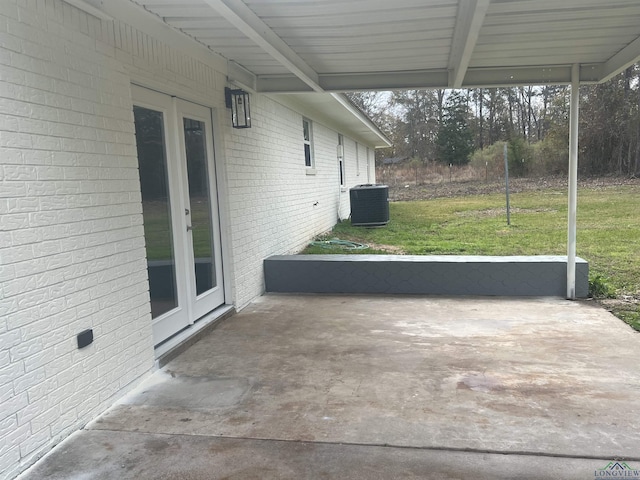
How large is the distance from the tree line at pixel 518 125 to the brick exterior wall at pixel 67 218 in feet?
75.0

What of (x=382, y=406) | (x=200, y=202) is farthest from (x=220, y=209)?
(x=382, y=406)

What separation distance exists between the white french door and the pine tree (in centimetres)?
3334

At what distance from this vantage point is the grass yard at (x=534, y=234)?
6.45 meters

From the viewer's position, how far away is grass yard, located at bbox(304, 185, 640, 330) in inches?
254

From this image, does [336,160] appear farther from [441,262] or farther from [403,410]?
[403,410]

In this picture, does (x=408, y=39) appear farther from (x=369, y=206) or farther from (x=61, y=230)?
(x=369, y=206)

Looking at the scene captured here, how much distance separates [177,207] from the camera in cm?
425

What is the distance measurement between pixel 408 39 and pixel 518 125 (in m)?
37.8

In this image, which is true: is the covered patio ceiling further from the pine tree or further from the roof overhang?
the pine tree

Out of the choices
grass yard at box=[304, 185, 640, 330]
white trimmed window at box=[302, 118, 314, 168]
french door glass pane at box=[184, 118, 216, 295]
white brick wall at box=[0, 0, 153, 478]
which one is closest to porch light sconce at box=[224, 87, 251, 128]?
french door glass pane at box=[184, 118, 216, 295]

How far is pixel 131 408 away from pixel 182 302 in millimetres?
1326

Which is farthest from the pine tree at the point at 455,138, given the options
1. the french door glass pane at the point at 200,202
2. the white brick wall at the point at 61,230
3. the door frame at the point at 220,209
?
the white brick wall at the point at 61,230

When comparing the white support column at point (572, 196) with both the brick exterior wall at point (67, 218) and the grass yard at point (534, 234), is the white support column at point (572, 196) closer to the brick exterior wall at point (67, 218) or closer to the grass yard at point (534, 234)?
the grass yard at point (534, 234)

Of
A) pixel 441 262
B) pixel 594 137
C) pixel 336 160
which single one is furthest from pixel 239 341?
pixel 594 137
